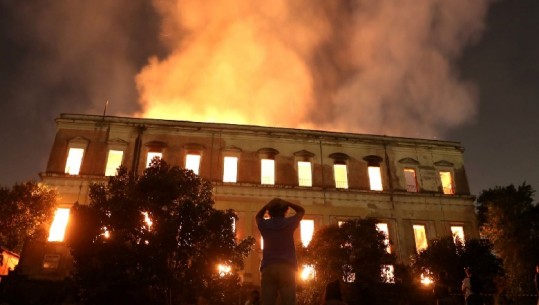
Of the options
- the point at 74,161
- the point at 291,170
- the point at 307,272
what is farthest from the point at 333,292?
the point at 74,161

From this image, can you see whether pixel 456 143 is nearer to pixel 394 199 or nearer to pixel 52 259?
pixel 394 199

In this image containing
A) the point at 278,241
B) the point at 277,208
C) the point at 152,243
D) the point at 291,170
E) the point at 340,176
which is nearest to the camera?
the point at 278,241

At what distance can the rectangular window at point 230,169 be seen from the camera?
28.1 m

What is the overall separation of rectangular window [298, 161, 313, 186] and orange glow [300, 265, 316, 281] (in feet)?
26.0

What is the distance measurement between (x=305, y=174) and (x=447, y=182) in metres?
11.2

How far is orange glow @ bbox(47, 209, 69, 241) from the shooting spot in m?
24.8

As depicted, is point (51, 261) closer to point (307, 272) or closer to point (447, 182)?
point (307, 272)

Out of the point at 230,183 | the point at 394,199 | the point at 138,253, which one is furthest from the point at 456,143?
the point at 138,253

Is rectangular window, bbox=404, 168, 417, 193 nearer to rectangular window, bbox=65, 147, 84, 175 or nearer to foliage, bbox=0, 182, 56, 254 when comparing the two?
rectangular window, bbox=65, 147, 84, 175

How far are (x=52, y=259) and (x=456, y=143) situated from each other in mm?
30055

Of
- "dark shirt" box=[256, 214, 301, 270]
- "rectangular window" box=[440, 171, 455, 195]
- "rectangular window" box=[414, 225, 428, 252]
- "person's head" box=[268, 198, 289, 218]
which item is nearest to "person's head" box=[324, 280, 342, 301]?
"dark shirt" box=[256, 214, 301, 270]

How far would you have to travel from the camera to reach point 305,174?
1152 inches

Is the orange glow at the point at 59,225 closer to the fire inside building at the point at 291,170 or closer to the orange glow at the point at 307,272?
the fire inside building at the point at 291,170

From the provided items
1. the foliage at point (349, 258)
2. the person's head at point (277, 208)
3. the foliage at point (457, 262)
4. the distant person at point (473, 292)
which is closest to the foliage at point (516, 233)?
the foliage at point (457, 262)
